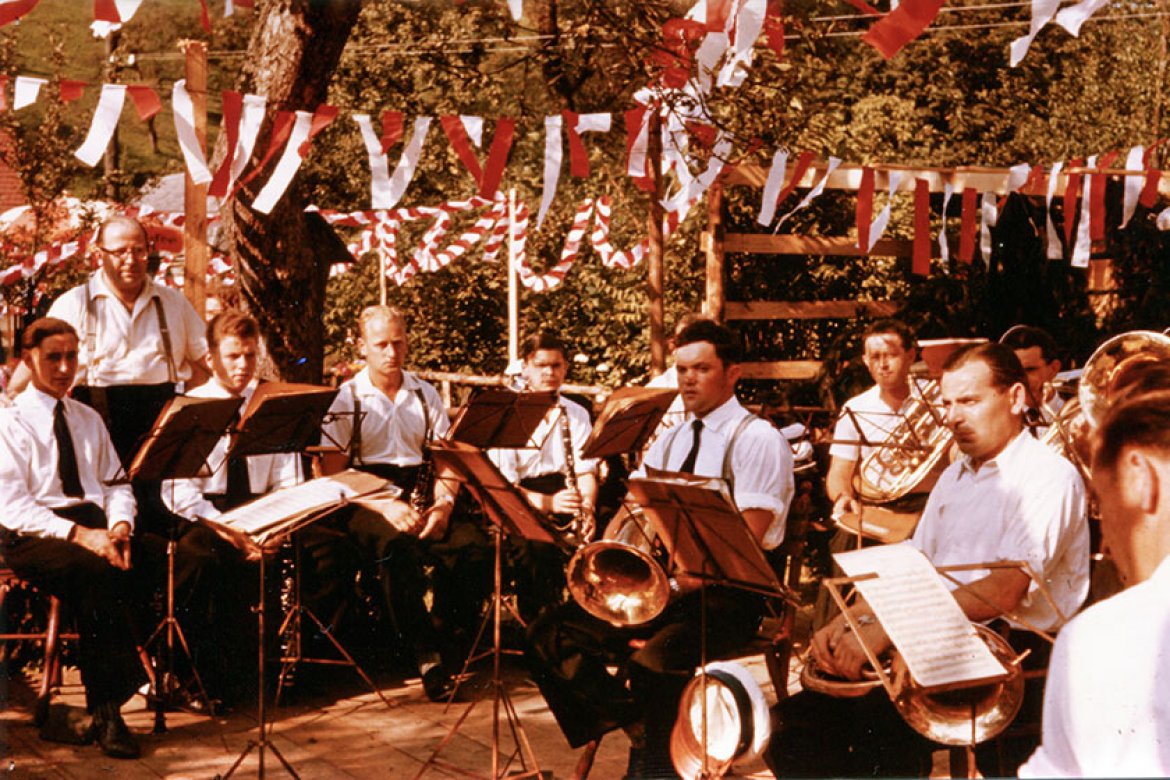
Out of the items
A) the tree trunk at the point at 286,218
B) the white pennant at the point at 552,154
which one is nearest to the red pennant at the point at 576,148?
the white pennant at the point at 552,154

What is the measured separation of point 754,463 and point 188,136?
3573 millimetres

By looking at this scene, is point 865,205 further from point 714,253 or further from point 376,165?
point 376,165

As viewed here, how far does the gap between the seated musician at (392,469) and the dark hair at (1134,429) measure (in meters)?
5.27

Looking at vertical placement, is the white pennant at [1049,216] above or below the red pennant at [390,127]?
below

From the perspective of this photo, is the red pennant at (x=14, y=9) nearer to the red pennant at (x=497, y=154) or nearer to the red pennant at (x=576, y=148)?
the red pennant at (x=497, y=154)

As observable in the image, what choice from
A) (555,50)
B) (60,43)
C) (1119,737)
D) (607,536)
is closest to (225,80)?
(60,43)

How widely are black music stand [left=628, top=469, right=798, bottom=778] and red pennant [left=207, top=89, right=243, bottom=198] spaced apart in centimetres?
372

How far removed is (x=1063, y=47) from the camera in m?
24.7

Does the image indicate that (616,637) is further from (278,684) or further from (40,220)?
(40,220)

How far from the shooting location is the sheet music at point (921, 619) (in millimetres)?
3121

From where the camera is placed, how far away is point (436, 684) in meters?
6.70

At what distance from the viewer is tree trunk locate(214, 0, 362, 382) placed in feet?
25.4

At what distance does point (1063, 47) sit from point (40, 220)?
60.7ft

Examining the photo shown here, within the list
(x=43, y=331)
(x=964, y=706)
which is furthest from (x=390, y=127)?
(x=964, y=706)
